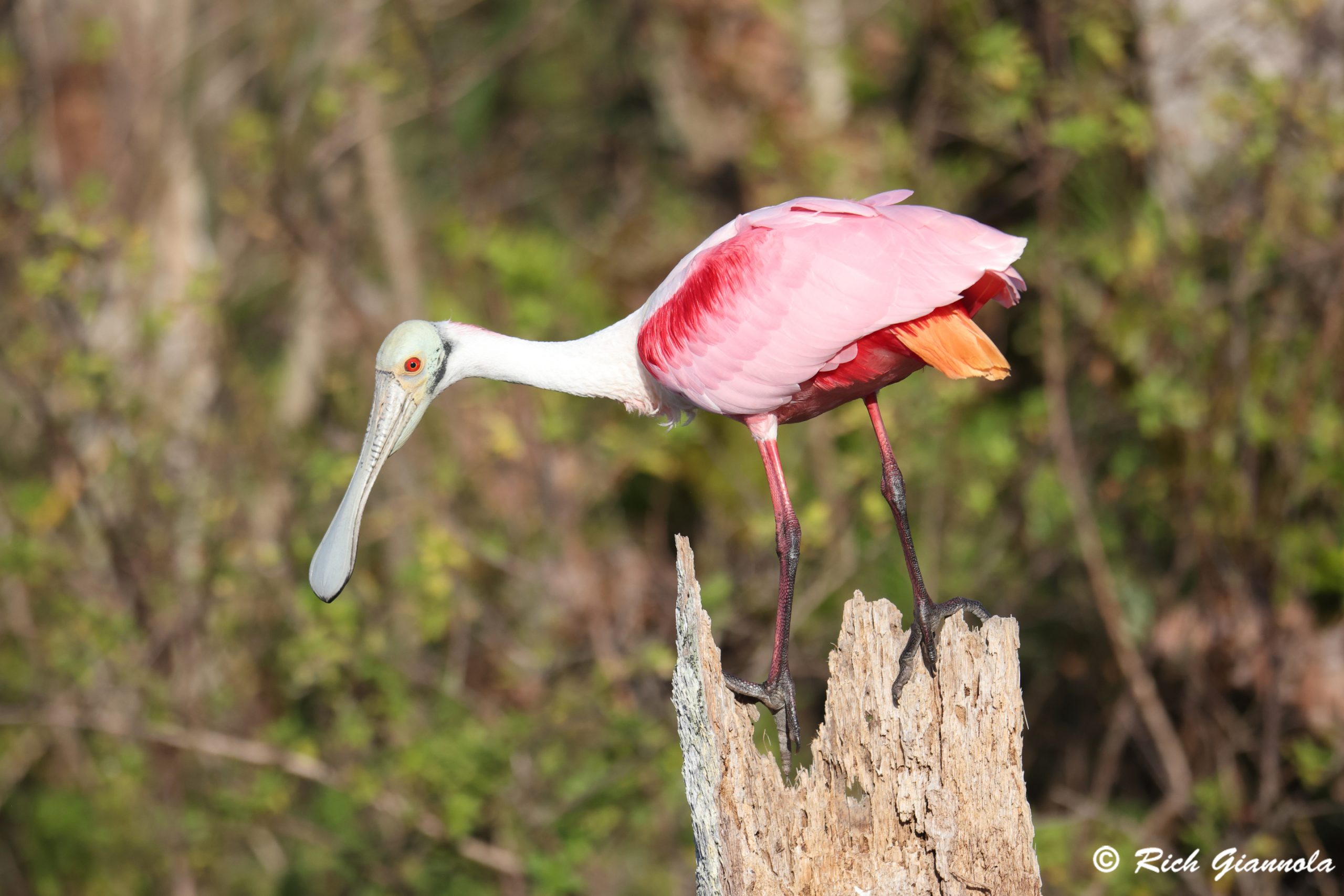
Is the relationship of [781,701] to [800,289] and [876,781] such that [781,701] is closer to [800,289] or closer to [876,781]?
[876,781]

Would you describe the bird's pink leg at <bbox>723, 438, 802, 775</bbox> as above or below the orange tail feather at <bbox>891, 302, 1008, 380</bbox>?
below

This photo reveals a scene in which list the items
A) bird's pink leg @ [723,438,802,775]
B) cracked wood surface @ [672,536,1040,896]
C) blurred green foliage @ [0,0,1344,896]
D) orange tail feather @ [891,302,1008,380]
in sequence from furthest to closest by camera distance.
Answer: blurred green foliage @ [0,0,1344,896] < bird's pink leg @ [723,438,802,775] < orange tail feather @ [891,302,1008,380] < cracked wood surface @ [672,536,1040,896]

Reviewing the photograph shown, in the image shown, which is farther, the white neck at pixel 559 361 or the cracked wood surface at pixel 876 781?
the white neck at pixel 559 361

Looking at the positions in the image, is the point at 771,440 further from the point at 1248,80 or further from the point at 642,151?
the point at 642,151

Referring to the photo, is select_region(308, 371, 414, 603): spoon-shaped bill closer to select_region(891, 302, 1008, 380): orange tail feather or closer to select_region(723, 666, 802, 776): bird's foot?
select_region(723, 666, 802, 776): bird's foot

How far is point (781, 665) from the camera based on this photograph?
4.18 metres

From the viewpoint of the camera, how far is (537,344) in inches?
169

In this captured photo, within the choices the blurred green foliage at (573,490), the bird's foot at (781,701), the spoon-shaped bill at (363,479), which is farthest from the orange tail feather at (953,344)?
the blurred green foliage at (573,490)

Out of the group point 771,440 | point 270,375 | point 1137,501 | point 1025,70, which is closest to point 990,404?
point 1137,501

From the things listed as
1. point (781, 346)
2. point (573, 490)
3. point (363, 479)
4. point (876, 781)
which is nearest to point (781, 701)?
point (876, 781)

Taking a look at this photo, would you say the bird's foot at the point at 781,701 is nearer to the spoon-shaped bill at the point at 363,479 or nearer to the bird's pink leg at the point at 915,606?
the bird's pink leg at the point at 915,606

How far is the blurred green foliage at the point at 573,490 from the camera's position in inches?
275

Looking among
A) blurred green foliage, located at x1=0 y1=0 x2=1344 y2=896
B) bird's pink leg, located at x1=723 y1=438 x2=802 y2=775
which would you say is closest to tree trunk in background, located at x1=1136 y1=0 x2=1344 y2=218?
blurred green foliage, located at x1=0 y1=0 x2=1344 y2=896

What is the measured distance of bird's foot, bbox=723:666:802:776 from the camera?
418cm
